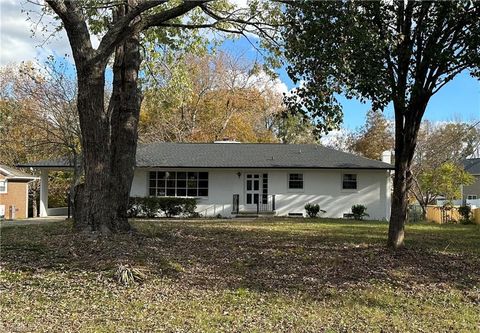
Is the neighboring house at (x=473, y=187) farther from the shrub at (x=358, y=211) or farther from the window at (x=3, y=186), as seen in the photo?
the window at (x=3, y=186)

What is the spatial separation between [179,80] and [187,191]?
10.1 meters

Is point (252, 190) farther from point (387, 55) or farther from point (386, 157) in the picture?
point (387, 55)

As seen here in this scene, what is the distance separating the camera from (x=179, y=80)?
1775 centimetres

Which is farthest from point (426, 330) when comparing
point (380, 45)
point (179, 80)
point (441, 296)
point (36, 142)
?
point (36, 142)

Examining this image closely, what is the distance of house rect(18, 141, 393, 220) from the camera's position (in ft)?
86.2

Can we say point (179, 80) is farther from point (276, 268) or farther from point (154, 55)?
point (276, 268)

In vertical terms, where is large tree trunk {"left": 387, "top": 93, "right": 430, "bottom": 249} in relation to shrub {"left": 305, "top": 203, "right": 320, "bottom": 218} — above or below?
above

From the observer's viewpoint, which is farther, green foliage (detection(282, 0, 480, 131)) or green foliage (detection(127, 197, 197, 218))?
green foliage (detection(127, 197, 197, 218))

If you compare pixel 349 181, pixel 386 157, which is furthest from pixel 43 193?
pixel 386 157

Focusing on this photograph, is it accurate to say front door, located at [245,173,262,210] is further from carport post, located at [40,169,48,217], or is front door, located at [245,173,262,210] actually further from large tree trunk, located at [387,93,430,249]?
large tree trunk, located at [387,93,430,249]

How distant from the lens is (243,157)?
27.2 metres

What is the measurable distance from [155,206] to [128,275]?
58.5 ft

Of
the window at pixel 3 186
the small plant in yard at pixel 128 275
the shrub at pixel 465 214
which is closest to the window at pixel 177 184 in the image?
the window at pixel 3 186

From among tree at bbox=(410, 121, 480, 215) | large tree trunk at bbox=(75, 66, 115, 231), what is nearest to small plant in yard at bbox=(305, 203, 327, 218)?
tree at bbox=(410, 121, 480, 215)
